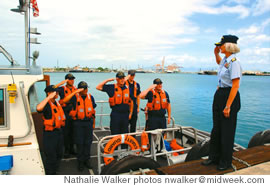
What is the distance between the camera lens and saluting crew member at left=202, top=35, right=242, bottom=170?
2.77m

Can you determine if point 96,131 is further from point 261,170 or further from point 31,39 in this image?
point 261,170

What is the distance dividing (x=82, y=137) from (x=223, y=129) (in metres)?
2.73

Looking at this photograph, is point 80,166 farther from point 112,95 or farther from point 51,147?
point 112,95

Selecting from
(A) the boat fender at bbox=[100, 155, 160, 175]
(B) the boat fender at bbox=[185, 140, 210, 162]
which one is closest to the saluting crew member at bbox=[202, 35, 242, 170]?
(B) the boat fender at bbox=[185, 140, 210, 162]

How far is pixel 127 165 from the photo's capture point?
295cm

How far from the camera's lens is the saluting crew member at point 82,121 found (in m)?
4.34

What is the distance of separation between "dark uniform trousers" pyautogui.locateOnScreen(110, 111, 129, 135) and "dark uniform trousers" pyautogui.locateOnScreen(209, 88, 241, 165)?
88.4 inches

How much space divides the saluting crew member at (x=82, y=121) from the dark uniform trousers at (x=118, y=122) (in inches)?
23.2

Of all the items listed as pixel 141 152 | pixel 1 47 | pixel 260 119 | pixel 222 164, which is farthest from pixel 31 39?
pixel 260 119

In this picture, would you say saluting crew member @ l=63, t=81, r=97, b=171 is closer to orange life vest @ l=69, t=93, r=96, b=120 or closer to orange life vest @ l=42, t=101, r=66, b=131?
orange life vest @ l=69, t=93, r=96, b=120

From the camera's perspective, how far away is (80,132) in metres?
4.36

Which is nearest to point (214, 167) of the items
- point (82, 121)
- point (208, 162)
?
point (208, 162)

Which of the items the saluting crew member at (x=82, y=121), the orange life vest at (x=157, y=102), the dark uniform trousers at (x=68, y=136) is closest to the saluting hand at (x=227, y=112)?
the orange life vest at (x=157, y=102)

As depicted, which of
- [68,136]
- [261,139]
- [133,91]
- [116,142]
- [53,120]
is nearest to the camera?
[116,142]
